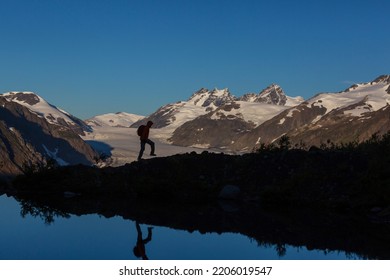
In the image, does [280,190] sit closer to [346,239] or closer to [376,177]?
[376,177]

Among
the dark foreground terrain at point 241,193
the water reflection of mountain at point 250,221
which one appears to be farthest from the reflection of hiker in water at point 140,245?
the dark foreground terrain at point 241,193

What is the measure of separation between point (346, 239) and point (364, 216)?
755cm

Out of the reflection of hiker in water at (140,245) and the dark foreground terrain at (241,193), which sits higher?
the dark foreground terrain at (241,193)

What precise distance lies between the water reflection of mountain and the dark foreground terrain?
5 cm

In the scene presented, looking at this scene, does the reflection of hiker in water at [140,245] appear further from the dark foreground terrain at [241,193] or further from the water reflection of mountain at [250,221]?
the dark foreground terrain at [241,193]

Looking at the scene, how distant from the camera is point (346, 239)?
21609 millimetres

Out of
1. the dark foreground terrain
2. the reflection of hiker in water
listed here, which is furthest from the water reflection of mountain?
the reflection of hiker in water

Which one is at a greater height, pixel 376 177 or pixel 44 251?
pixel 376 177

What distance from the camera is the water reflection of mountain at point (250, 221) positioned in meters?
20.6

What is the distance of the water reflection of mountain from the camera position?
67.5 feet

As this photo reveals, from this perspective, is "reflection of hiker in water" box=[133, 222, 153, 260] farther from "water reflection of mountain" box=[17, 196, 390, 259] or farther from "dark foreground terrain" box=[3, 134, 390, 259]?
"dark foreground terrain" box=[3, 134, 390, 259]

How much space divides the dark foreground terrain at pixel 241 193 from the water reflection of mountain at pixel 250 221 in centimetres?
5

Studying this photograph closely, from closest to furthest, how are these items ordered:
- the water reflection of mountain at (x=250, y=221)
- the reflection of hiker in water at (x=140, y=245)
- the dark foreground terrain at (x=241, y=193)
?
the reflection of hiker in water at (x=140, y=245) < the water reflection of mountain at (x=250, y=221) < the dark foreground terrain at (x=241, y=193)

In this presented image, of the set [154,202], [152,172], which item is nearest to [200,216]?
[154,202]
